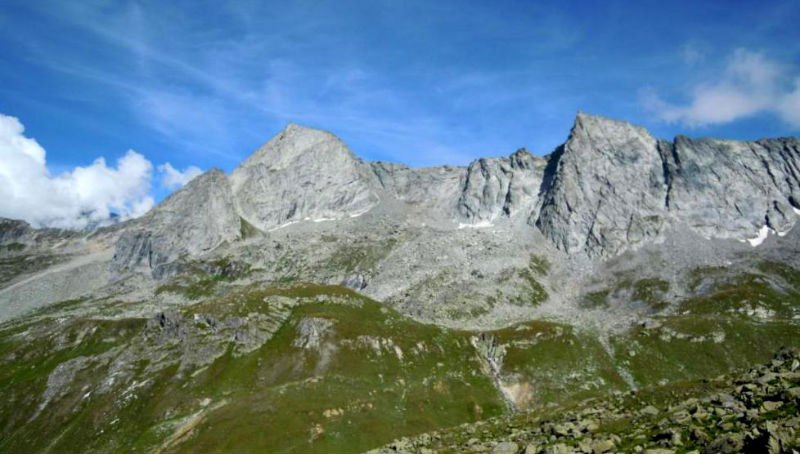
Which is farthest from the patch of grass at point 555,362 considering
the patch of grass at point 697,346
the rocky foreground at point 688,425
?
the rocky foreground at point 688,425

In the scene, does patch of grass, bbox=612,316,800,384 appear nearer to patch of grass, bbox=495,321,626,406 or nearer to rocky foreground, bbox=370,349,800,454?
patch of grass, bbox=495,321,626,406

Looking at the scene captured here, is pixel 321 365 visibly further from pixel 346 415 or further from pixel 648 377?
pixel 648 377

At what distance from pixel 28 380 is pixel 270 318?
81336 millimetres

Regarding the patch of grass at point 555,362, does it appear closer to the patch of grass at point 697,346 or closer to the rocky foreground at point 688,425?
the patch of grass at point 697,346

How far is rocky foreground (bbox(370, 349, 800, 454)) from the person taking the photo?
2114cm

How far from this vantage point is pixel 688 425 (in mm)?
26969

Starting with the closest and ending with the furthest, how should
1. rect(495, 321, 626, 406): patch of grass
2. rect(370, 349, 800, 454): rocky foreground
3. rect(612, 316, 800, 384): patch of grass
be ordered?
rect(370, 349, 800, 454): rocky foreground
rect(495, 321, 626, 406): patch of grass
rect(612, 316, 800, 384): patch of grass

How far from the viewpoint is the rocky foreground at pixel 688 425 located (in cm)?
2114

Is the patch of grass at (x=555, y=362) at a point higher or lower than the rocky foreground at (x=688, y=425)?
lower

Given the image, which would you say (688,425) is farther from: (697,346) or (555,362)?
(697,346)

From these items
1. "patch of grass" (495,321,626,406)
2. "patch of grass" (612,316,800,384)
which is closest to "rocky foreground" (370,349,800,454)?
"patch of grass" (495,321,626,406)

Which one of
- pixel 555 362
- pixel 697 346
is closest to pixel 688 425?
pixel 555 362

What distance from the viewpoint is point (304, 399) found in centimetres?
10888

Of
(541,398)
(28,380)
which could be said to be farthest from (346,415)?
(28,380)
